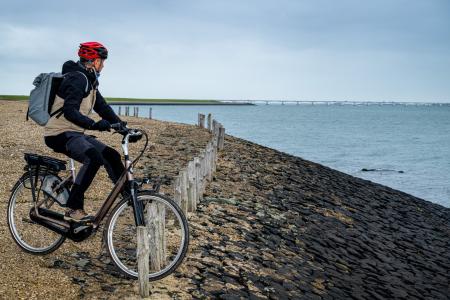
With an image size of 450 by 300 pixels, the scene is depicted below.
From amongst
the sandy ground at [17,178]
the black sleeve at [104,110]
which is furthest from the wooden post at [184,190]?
the black sleeve at [104,110]

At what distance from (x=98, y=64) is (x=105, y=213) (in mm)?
1877

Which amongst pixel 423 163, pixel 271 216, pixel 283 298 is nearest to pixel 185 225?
pixel 283 298

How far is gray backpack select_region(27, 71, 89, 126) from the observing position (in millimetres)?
5891

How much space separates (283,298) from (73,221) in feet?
10.7

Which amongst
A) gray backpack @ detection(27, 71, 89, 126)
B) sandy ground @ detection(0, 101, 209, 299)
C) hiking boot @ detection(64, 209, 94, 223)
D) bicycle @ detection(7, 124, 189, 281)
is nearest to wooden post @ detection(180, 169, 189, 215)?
bicycle @ detection(7, 124, 189, 281)

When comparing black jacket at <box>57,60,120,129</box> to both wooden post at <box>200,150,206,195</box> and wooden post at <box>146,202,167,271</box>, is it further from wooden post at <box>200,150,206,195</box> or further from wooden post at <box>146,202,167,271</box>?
wooden post at <box>200,150,206,195</box>

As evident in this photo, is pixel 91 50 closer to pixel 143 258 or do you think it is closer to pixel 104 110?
pixel 104 110

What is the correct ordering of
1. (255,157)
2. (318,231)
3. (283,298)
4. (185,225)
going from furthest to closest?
(255,157) → (318,231) → (283,298) → (185,225)

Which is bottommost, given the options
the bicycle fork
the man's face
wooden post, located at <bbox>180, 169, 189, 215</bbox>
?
wooden post, located at <bbox>180, 169, 189, 215</bbox>

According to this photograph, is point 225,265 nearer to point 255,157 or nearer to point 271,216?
point 271,216

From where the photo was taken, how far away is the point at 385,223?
1487 cm

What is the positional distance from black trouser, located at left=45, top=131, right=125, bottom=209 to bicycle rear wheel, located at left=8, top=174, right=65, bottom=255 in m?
0.72

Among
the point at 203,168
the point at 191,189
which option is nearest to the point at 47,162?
the point at 191,189

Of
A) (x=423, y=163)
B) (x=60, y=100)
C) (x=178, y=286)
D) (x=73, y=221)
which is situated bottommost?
(x=423, y=163)
